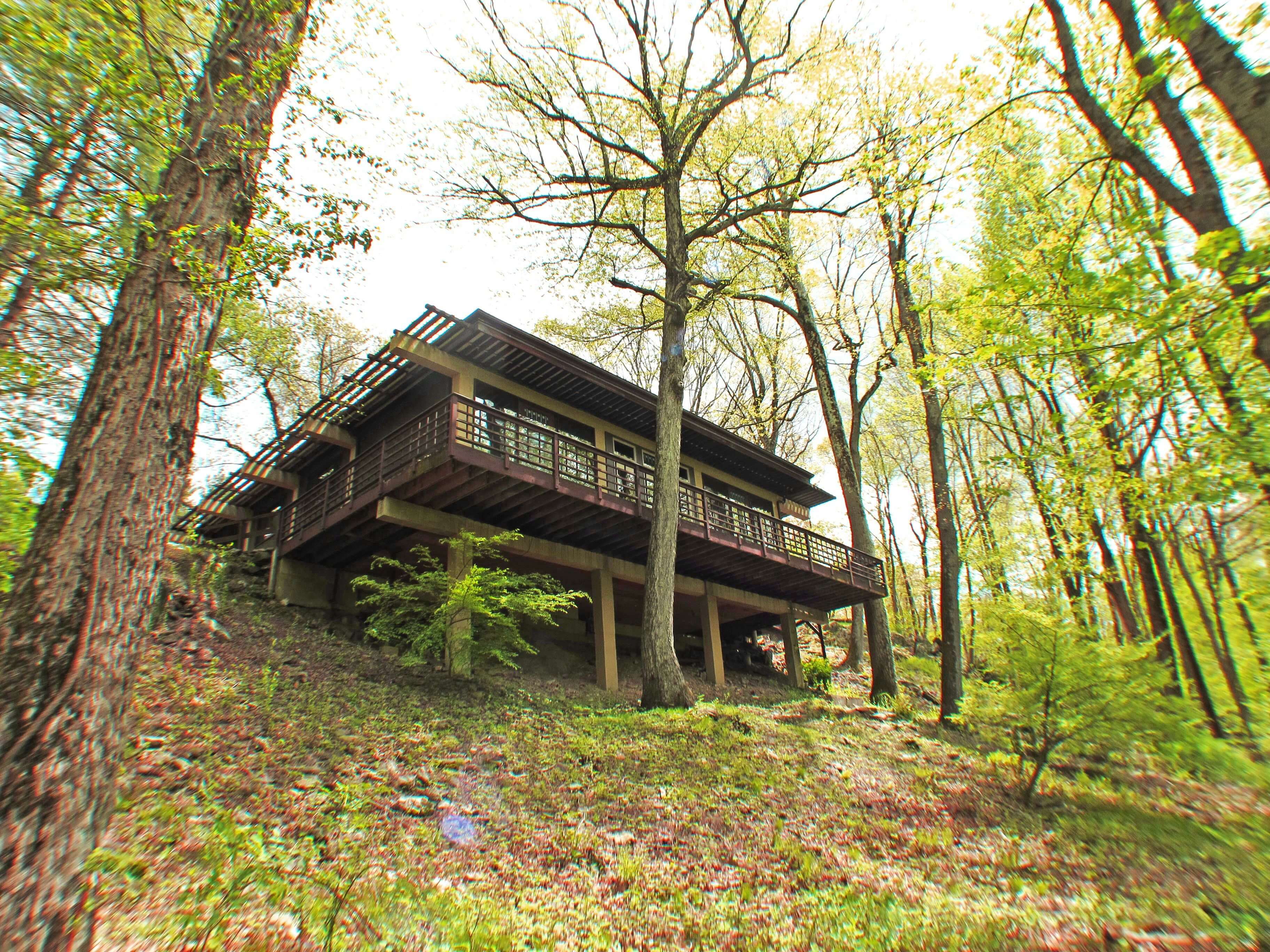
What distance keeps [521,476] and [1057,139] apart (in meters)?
11.7

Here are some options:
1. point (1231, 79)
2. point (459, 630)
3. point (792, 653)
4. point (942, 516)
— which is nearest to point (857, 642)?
point (792, 653)

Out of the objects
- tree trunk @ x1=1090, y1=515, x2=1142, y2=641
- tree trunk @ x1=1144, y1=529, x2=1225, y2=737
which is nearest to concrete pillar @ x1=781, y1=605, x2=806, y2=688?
tree trunk @ x1=1090, y1=515, x2=1142, y2=641

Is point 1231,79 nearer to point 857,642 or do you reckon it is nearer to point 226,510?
point 857,642

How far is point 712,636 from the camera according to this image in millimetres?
16141

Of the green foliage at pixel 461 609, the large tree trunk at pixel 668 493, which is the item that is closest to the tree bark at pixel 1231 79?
the large tree trunk at pixel 668 493

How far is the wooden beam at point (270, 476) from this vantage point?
51.3 feet

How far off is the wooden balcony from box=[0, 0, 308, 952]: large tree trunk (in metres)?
5.25

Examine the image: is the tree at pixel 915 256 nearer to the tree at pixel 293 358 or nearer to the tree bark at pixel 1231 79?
the tree bark at pixel 1231 79

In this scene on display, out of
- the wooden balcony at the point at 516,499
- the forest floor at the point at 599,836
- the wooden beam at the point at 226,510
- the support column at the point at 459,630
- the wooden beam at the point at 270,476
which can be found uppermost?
the wooden beam at the point at 270,476

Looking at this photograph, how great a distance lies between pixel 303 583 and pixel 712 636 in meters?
9.81

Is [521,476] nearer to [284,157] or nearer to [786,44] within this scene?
[284,157]

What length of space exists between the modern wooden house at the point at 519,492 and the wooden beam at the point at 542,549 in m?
0.03

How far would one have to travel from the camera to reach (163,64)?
5570mm

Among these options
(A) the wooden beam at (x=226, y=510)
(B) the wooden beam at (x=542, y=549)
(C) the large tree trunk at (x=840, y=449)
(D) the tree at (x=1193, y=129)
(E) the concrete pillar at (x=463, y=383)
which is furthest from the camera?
(A) the wooden beam at (x=226, y=510)
